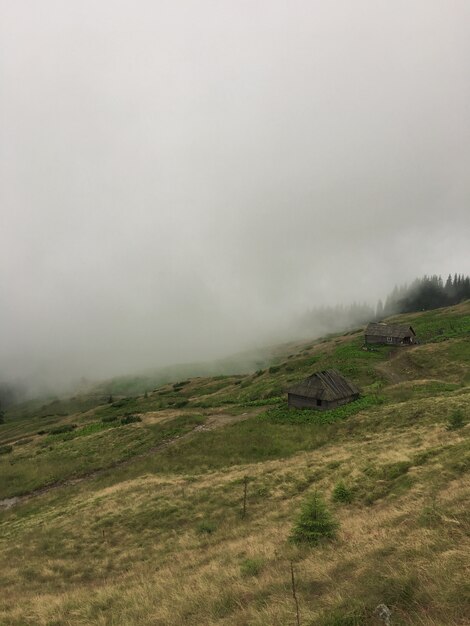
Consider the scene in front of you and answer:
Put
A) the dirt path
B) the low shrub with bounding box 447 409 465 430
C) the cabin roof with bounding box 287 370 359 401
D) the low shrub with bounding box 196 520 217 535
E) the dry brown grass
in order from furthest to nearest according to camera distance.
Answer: the cabin roof with bounding box 287 370 359 401 < the dirt path < the low shrub with bounding box 447 409 465 430 < the low shrub with bounding box 196 520 217 535 < the dry brown grass

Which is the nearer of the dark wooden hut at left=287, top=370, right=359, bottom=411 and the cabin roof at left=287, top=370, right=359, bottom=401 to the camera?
the dark wooden hut at left=287, top=370, right=359, bottom=411

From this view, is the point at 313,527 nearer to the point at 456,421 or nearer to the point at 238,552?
the point at 238,552

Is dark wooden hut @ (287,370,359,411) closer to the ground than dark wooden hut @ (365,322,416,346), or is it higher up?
closer to the ground

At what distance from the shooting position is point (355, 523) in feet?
49.8

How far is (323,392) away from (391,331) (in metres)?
37.5

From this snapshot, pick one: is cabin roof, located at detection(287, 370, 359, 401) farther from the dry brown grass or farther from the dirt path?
the dry brown grass

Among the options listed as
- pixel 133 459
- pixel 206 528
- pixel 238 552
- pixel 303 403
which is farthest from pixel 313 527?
pixel 303 403

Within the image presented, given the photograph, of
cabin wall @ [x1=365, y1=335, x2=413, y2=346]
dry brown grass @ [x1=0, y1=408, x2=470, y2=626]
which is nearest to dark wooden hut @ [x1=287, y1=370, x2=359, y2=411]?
dry brown grass @ [x1=0, y1=408, x2=470, y2=626]

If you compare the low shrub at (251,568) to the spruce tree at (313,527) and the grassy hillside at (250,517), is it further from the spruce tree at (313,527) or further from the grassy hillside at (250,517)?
the spruce tree at (313,527)

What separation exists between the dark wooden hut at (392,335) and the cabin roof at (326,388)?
31216 mm

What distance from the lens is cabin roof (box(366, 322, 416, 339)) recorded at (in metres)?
74.7

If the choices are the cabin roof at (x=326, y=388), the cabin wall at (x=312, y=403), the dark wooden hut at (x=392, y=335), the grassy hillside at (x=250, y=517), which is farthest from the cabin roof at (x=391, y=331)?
the cabin wall at (x=312, y=403)

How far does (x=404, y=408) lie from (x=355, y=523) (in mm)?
24560

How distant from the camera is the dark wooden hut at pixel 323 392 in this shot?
4556 cm
